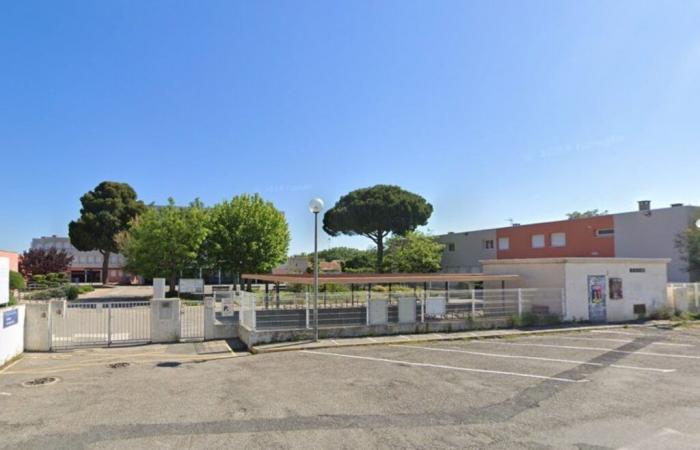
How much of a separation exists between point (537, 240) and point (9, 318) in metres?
38.6

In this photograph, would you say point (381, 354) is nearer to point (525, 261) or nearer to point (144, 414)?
point (144, 414)

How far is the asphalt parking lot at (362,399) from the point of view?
655 centimetres

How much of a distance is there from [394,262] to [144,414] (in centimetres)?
4225

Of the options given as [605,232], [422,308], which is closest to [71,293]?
[422,308]

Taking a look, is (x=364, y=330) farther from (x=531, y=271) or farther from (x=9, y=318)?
(x=9, y=318)

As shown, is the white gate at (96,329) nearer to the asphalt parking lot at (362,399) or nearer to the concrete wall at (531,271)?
the asphalt parking lot at (362,399)

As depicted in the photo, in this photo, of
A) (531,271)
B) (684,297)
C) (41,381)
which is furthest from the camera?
(684,297)

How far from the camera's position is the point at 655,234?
33.4m

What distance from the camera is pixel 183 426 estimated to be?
7090mm

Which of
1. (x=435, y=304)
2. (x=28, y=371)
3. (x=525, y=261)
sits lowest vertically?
(x=28, y=371)

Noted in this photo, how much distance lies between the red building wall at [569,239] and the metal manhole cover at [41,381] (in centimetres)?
3629

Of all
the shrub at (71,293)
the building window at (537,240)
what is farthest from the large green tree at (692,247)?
the shrub at (71,293)

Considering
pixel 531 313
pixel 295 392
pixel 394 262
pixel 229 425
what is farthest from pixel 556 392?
pixel 394 262

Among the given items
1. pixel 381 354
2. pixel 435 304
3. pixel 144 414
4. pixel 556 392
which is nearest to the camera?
pixel 144 414
